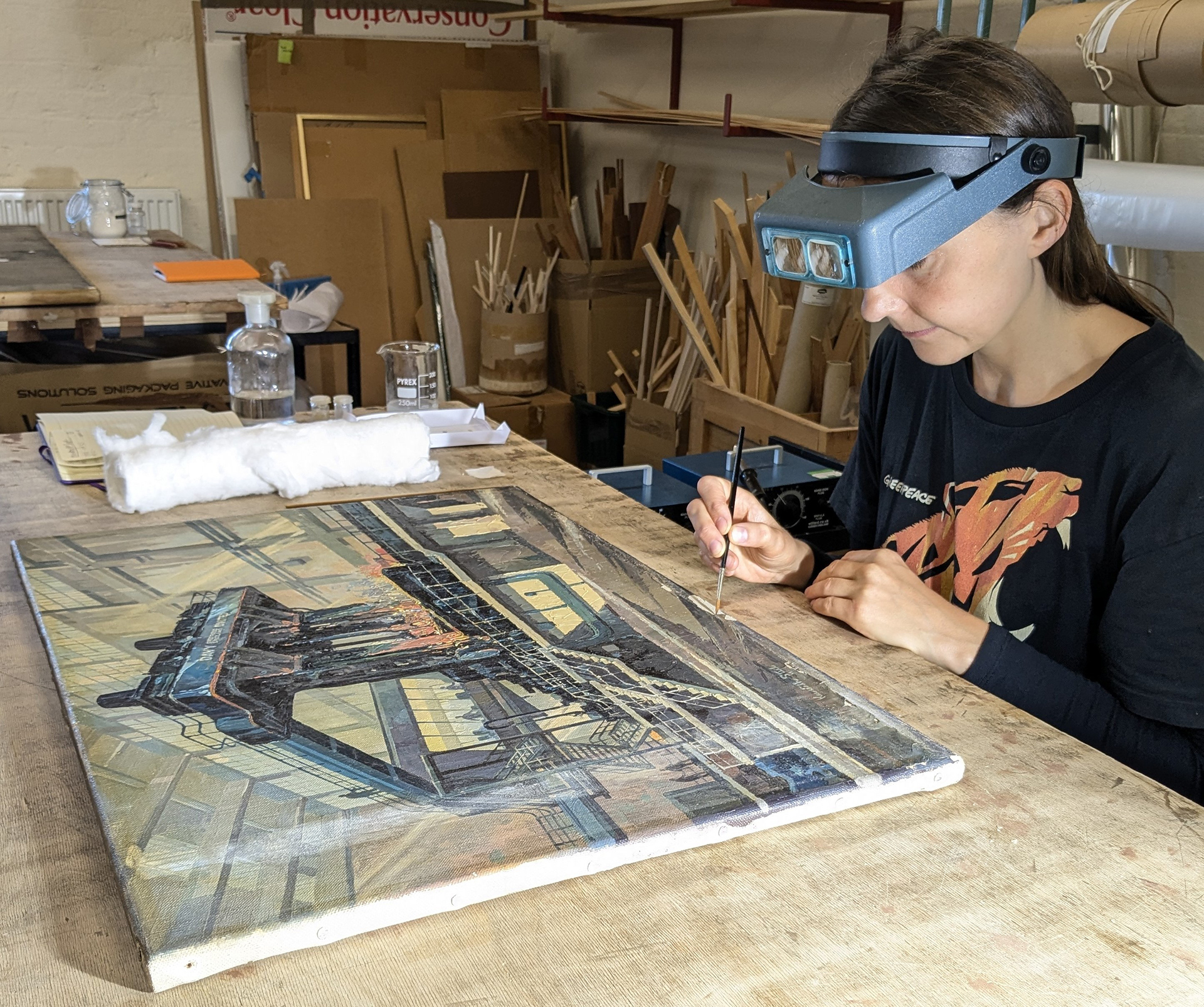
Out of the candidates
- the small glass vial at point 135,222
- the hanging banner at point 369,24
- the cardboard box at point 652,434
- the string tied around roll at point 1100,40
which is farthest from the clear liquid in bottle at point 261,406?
the hanging banner at point 369,24

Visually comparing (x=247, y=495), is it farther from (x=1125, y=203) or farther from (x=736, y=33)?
(x=736, y=33)

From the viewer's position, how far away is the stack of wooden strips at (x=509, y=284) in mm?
4574

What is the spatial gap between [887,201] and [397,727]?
0.64m

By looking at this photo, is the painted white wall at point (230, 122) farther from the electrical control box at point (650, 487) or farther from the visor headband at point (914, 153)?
the visor headband at point (914, 153)

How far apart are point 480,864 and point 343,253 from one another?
4278 mm

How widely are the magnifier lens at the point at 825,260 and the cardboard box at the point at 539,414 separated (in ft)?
11.0

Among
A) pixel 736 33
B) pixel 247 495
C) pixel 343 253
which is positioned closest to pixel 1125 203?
pixel 247 495

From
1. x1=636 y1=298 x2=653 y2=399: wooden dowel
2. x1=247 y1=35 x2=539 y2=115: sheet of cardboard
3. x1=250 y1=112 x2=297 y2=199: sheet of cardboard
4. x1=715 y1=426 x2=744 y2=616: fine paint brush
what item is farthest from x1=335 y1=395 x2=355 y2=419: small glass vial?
x1=247 y1=35 x2=539 y2=115: sheet of cardboard

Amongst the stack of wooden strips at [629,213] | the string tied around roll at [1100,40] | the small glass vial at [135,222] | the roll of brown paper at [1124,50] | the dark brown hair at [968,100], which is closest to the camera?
the dark brown hair at [968,100]

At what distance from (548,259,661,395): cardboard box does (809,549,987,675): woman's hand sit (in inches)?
131

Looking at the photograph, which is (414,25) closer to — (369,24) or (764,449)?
(369,24)

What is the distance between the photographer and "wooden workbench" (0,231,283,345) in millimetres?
3055

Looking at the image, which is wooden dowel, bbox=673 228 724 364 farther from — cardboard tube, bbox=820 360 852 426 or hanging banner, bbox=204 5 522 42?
hanging banner, bbox=204 5 522 42

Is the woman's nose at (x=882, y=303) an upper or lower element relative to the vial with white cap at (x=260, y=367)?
upper
